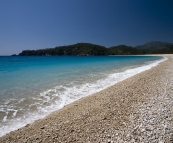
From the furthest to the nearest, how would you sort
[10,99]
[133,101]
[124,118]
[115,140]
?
[10,99]
[133,101]
[124,118]
[115,140]

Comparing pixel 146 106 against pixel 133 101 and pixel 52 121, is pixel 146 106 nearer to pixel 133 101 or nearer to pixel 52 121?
pixel 133 101

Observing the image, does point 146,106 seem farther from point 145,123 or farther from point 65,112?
point 65,112

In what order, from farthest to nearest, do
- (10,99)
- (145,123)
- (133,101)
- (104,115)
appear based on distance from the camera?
(10,99), (133,101), (104,115), (145,123)

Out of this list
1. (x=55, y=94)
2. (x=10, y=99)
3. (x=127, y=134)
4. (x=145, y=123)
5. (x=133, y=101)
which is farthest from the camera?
(x=55, y=94)

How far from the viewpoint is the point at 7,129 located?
5332mm

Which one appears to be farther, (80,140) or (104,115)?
(104,115)

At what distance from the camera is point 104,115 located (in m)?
5.49

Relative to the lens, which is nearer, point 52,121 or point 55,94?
point 52,121

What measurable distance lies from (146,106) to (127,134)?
2.63 m

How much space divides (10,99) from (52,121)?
5.39 meters

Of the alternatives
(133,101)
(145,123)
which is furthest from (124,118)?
(133,101)

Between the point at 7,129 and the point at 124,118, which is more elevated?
the point at 124,118

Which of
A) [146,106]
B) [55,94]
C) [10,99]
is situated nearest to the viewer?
[146,106]

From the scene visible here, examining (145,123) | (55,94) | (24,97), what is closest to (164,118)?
(145,123)
